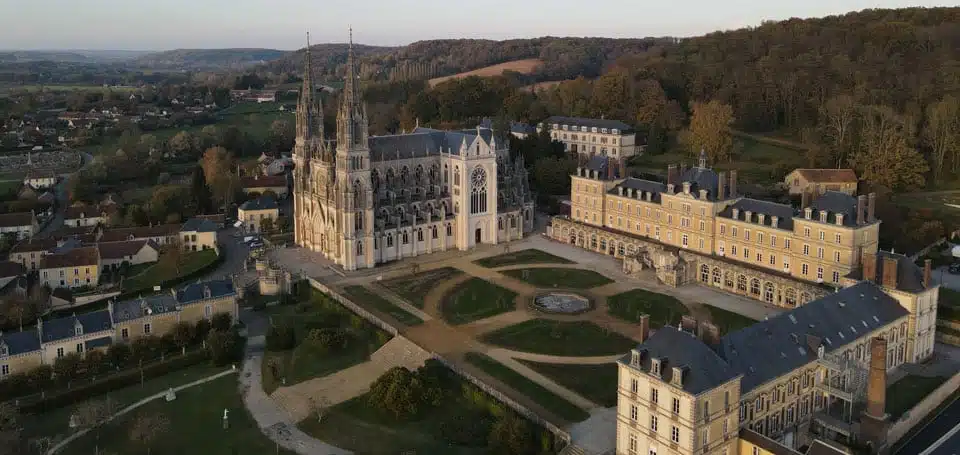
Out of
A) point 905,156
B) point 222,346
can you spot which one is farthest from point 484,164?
point 905,156

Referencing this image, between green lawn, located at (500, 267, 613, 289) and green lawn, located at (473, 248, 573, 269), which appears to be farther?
green lawn, located at (473, 248, 573, 269)

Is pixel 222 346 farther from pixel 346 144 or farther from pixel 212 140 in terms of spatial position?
pixel 212 140

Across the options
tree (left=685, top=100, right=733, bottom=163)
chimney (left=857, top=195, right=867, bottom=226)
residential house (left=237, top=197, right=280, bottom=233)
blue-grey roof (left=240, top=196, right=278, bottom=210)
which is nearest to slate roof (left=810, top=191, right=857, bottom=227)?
chimney (left=857, top=195, right=867, bottom=226)

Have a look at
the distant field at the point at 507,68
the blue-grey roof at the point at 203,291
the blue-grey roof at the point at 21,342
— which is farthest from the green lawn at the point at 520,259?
the distant field at the point at 507,68

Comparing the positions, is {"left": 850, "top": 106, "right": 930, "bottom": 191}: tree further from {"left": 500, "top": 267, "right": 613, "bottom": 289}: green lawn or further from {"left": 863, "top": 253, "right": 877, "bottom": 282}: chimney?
{"left": 500, "top": 267, "right": 613, "bottom": 289}: green lawn

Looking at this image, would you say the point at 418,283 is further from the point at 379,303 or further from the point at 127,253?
the point at 127,253

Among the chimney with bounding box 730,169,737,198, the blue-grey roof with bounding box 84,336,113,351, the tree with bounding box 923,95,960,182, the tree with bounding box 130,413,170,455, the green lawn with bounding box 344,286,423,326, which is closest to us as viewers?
the tree with bounding box 130,413,170,455
